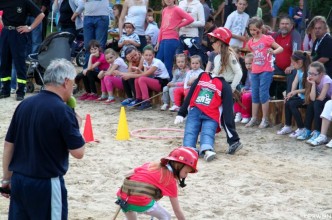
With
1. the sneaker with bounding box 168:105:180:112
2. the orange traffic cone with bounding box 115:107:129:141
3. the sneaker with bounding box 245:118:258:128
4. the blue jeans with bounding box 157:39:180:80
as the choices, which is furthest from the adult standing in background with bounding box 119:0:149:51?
the orange traffic cone with bounding box 115:107:129:141

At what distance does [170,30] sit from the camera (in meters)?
13.0

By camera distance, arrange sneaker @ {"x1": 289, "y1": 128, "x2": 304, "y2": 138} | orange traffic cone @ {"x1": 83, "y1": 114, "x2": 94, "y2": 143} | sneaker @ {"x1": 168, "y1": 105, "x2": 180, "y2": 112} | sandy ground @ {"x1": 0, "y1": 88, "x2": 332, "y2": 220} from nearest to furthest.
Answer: sandy ground @ {"x1": 0, "y1": 88, "x2": 332, "y2": 220}
orange traffic cone @ {"x1": 83, "y1": 114, "x2": 94, "y2": 143}
sneaker @ {"x1": 289, "y1": 128, "x2": 304, "y2": 138}
sneaker @ {"x1": 168, "y1": 105, "x2": 180, "y2": 112}

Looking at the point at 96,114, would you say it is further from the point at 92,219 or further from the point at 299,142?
the point at 92,219

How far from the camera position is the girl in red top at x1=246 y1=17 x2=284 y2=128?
11086 mm

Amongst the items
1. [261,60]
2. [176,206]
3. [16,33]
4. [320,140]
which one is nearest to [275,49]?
[261,60]

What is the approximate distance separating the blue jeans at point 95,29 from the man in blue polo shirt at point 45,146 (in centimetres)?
902

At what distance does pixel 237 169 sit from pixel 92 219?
100 inches

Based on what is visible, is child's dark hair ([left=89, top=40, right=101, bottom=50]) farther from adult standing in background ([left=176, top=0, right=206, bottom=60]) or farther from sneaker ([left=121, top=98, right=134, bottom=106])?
adult standing in background ([left=176, top=0, right=206, bottom=60])

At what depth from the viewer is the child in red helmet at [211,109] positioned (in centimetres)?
956

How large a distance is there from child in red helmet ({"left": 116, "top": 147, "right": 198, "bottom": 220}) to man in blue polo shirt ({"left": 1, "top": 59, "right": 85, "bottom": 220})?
0.84 meters

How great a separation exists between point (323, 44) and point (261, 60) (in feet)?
3.25

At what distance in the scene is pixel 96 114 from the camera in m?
12.5

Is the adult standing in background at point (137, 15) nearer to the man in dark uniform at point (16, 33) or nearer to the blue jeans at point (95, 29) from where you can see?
the blue jeans at point (95, 29)

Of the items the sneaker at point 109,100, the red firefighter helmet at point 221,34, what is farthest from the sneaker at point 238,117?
the sneaker at point 109,100
